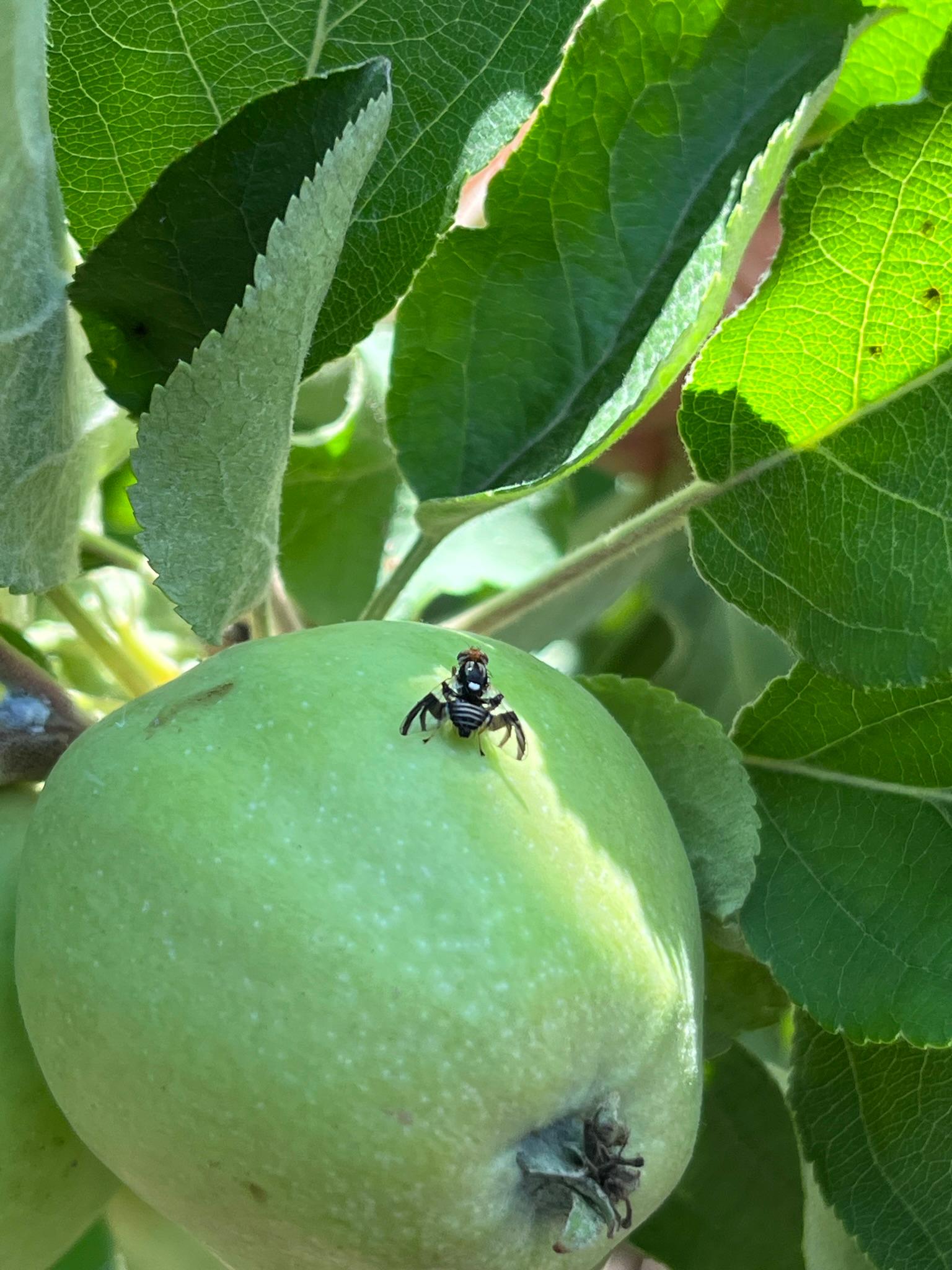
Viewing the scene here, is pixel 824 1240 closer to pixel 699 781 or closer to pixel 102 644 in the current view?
pixel 699 781

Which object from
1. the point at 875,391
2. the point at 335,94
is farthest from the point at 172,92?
the point at 875,391

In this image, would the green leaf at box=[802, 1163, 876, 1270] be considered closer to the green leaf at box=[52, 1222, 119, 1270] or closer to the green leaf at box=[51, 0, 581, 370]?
the green leaf at box=[52, 1222, 119, 1270]

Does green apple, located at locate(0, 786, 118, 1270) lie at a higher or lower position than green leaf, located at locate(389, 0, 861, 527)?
lower

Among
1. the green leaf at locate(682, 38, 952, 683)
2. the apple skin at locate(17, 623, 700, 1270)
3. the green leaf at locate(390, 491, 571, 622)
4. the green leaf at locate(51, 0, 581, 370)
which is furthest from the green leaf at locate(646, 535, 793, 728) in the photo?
the apple skin at locate(17, 623, 700, 1270)

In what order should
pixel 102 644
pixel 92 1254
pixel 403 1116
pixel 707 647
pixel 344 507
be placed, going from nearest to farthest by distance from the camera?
pixel 403 1116, pixel 102 644, pixel 92 1254, pixel 344 507, pixel 707 647

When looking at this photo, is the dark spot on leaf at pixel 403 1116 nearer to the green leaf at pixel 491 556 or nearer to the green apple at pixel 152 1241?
the green apple at pixel 152 1241

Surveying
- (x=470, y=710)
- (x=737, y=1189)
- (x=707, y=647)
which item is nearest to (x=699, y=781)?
(x=470, y=710)

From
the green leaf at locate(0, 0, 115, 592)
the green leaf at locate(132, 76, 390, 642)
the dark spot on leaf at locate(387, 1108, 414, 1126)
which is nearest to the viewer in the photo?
the dark spot on leaf at locate(387, 1108, 414, 1126)
